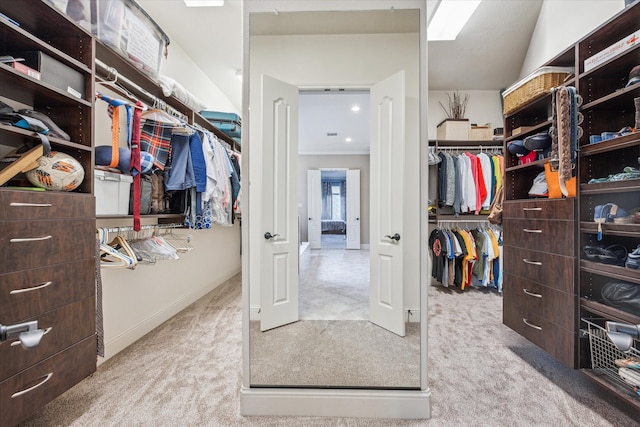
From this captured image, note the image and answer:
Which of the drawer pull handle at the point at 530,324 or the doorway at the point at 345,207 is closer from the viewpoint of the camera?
the doorway at the point at 345,207

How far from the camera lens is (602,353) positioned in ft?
4.84

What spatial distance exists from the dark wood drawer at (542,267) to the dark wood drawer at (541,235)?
39 mm

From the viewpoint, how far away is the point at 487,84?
3.30 meters

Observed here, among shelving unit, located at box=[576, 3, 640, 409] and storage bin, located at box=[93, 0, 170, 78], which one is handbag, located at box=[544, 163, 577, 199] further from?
storage bin, located at box=[93, 0, 170, 78]

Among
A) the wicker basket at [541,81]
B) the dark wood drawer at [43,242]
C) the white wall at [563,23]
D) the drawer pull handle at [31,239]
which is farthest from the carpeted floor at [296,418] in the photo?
the white wall at [563,23]

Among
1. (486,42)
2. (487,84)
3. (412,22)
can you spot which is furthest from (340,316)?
(487,84)

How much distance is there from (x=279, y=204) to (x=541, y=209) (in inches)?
65.6

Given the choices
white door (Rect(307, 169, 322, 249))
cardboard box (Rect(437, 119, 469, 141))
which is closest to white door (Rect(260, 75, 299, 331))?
white door (Rect(307, 169, 322, 249))

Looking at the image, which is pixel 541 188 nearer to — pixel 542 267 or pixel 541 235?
pixel 541 235

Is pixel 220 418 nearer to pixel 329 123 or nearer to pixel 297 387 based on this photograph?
pixel 297 387

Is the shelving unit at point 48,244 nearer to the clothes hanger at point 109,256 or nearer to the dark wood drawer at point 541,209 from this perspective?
the clothes hanger at point 109,256

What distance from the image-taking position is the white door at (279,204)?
143 cm

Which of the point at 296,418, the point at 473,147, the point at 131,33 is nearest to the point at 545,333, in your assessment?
the point at 296,418

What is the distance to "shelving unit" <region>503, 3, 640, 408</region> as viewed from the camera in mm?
1362
